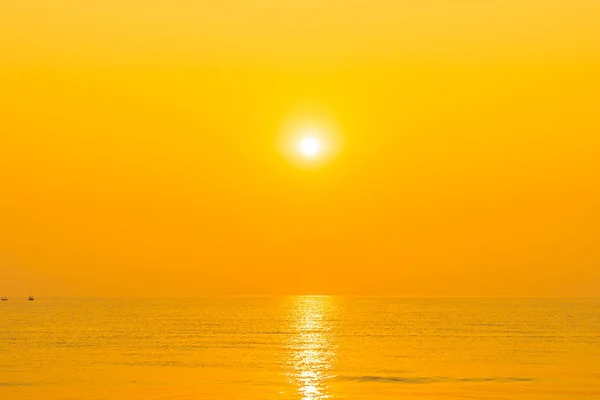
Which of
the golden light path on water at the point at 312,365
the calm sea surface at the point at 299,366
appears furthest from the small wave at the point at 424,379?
the golden light path on water at the point at 312,365

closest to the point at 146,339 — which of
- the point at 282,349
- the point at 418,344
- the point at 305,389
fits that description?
the point at 282,349

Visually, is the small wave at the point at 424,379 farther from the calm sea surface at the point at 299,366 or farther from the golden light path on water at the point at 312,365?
the golden light path on water at the point at 312,365

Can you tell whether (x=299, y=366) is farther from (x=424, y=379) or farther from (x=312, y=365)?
(x=424, y=379)

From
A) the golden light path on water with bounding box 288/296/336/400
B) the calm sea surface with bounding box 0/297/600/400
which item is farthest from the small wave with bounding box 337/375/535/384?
the golden light path on water with bounding box 288/296/336/400

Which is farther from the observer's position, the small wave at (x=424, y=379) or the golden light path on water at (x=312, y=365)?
the small wave at (x=424, y=379)

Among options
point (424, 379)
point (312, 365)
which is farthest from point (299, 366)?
point (424, 379)

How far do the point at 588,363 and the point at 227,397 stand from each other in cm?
4033

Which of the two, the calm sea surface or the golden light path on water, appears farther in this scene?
the golden light path on water

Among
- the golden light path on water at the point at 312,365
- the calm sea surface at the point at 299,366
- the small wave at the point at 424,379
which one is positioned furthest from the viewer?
the small wave at the point at 424,379

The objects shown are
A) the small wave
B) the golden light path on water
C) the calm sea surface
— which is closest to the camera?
the calm sea surface

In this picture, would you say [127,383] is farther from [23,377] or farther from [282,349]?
[282,349]

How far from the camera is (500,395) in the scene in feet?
216

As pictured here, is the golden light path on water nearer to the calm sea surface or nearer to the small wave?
the calm sea surface

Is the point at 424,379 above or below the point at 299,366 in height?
below
